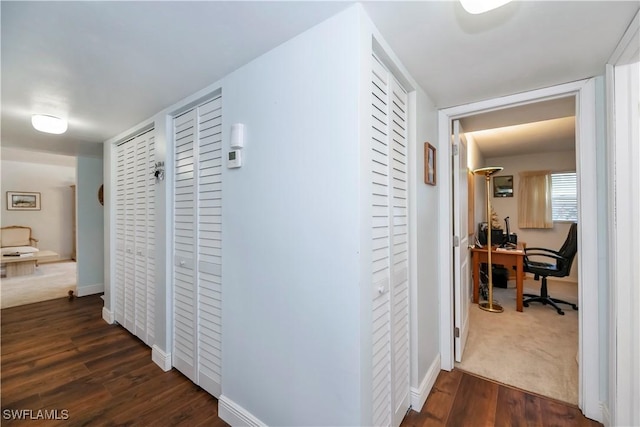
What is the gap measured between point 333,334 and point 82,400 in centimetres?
195

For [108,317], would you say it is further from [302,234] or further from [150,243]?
[302,234]

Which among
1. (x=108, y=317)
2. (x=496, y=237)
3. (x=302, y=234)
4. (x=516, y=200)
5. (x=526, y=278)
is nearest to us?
(x=302, y=234)

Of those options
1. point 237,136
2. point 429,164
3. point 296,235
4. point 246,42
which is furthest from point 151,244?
point 429,164

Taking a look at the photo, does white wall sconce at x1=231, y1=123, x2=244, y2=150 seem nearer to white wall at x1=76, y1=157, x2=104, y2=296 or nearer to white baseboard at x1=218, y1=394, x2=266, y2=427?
white baseboard at x1=218, y1=394, x2=266, y2=427

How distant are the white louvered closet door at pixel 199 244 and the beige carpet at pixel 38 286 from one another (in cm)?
347

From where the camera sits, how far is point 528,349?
7.73 feet

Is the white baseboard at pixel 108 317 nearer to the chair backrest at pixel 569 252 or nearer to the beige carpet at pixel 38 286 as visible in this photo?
the beige carpet at pixel 38 286

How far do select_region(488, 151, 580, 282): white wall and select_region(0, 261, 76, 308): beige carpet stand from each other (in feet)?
22.8

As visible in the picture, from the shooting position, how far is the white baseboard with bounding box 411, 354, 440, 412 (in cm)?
168

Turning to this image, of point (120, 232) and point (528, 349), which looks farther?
point (120, 232)

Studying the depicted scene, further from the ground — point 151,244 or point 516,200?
point 516,200

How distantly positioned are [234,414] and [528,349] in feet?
8.27

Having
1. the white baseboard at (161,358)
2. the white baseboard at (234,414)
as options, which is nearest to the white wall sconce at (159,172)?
the white baseboard at (161,358)

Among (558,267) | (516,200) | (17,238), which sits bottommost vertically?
(558,267)
